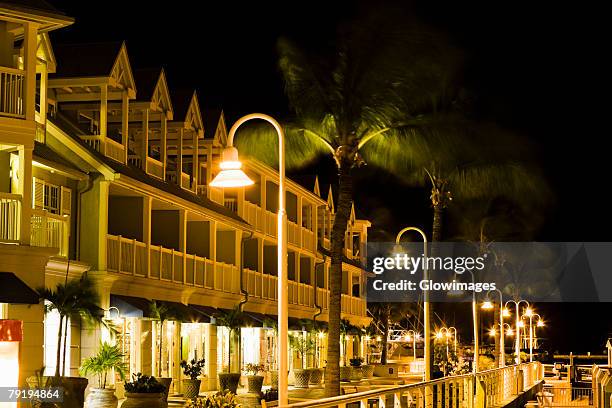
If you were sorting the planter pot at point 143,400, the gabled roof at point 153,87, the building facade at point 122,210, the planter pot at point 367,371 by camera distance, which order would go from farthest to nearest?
the planter pot at point 367,371, the gabled roof at point 153,87, the building facade at point 122,210, the planter pot at point 143,400

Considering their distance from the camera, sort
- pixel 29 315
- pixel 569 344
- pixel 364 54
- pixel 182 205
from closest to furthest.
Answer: pixel 29 315 → pixel 364 54 → pixel 182 205 → pixel 569 344

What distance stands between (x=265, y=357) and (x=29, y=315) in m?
26.3

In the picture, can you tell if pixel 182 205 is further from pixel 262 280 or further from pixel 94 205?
pixel 262 280

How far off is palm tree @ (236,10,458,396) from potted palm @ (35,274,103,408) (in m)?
6.20

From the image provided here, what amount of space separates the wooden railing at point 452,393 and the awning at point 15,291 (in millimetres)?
8542

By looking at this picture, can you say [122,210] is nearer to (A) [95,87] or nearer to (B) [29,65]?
(A) [95,87]

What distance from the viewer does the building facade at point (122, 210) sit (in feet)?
83.9

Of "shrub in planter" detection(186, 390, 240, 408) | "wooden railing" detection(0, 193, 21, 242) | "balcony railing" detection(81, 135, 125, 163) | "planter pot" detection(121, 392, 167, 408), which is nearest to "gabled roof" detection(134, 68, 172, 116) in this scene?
"balcony railing" detection(81, 135, 125, 163)

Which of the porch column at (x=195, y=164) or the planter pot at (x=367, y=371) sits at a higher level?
the porch column at (x=195, y=164)

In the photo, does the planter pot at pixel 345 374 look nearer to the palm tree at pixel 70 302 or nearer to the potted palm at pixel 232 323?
the potted palm at pixel 232 323

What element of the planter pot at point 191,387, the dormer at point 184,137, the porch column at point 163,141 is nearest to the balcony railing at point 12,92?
the planter pot at point 191,387

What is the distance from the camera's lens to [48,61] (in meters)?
29.2

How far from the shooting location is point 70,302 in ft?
86.4

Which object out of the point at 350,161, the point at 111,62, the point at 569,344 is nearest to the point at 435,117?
the point at 350,161
